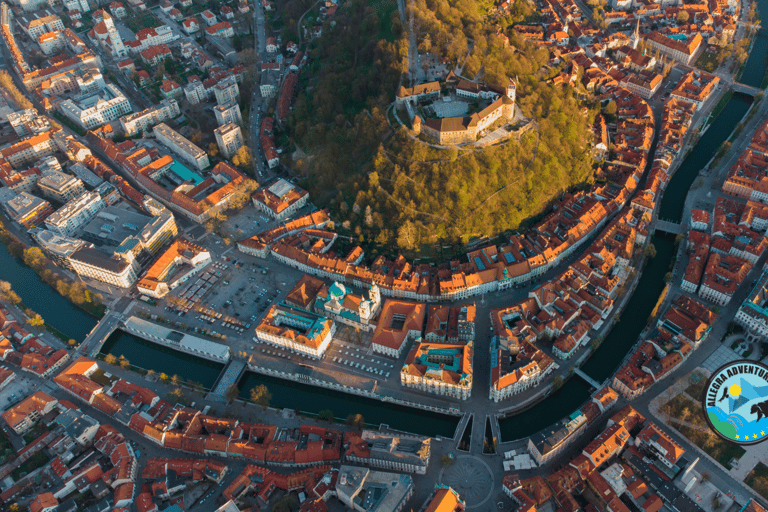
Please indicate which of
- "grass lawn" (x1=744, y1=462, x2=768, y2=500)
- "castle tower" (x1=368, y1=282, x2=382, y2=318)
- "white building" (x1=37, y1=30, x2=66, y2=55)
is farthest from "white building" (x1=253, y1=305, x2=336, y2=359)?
"white building" (x1=37, y1=30, x2=66, y2=55)

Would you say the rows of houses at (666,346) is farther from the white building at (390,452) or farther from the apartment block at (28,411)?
the apartment block at (28,411)

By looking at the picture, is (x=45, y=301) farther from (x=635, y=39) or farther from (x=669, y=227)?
(x=635, y=39)

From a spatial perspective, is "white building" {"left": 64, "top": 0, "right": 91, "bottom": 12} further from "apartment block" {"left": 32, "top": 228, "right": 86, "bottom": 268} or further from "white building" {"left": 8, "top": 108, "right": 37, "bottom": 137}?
"apartment block" {"left": 32, "top": 228, "right": 86, "bottom": 268}

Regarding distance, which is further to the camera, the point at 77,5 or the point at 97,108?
the point at 77,5

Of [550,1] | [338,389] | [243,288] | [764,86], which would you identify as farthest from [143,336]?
[764,86]

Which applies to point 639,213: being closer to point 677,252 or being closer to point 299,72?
point 677,252

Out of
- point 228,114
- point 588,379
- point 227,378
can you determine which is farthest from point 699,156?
point 227,378

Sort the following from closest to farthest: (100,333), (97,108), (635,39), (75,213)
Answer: (100,333)
(75,213)
(97,108)
(635,39)
